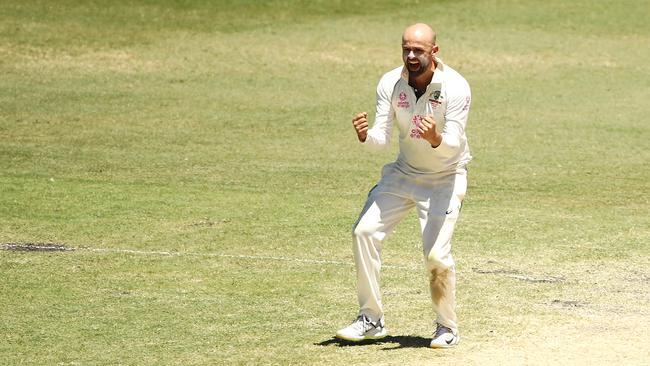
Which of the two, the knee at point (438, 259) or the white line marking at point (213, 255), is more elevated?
the knee at point (438, 259)

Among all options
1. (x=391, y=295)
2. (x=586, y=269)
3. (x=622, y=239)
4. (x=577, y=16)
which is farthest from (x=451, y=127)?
(x=577, y=16)

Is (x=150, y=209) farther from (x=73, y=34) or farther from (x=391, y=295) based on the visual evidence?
(x=73, y=34)

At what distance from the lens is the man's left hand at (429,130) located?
941 cm

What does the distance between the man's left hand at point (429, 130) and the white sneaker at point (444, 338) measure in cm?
154

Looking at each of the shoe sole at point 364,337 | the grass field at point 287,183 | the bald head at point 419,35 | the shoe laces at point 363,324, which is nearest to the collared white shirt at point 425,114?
the bald head at point 419,35

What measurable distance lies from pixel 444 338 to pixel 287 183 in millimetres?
7646

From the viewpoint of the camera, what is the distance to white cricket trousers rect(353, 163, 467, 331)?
394 inches

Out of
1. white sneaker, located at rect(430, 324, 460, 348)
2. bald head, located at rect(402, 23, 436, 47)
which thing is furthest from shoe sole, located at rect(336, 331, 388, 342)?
bald head, located at rect(402, 23, 436, 47)

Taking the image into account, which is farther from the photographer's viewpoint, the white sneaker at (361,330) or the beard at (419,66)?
the white sneaker at (361,330)

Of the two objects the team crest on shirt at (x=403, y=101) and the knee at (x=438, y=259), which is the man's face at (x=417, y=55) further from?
the knee at (x=438, y=259)

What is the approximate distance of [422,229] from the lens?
1011 centimetres

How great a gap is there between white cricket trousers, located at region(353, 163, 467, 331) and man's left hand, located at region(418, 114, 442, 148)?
70 cm

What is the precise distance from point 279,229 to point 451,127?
16.9 feet

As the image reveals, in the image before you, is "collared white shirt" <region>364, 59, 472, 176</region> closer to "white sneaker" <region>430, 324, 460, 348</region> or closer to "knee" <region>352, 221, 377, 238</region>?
"knee" <region>352, 221, 377, 238</region>
